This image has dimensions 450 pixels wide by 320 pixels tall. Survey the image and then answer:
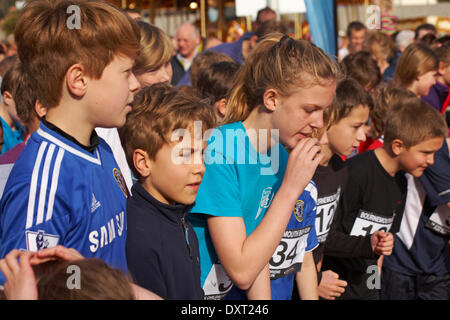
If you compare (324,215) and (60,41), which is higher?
(60,41)

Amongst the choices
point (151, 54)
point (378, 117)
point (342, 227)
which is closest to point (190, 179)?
point (151, 54)

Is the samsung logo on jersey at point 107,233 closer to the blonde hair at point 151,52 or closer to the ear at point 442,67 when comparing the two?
the blonde hair at point 151,52

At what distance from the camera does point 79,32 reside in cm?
183

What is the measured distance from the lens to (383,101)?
4551 millimetres

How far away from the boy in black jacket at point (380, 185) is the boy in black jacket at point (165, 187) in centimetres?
154

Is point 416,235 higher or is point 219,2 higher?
point 219,2

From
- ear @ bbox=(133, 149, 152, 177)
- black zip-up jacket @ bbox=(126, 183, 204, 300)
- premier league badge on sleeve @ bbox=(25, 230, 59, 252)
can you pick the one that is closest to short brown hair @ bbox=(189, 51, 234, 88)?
ear @ bbox=(133, 149, 152, 177)

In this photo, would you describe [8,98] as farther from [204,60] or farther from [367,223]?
[367,223]

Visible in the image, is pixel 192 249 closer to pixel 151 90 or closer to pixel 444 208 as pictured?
pixel 151 90

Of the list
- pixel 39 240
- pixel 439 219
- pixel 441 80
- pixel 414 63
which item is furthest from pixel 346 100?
pixel 441 80

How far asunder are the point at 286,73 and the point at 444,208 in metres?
2.20

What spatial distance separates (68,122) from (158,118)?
386mm

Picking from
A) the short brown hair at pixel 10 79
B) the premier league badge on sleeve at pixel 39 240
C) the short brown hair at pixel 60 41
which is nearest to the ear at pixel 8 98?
the short brown hair at pixel 10 79

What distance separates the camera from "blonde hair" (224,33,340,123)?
92.7 inches
